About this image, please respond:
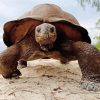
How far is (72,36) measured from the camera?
4.65 meters

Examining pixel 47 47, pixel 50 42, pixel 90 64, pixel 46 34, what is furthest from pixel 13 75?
pixel 90 64

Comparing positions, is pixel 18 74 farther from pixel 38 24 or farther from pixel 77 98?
pixel 77 98

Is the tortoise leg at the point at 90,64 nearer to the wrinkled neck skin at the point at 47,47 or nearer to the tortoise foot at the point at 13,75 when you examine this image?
the wrinkled neck skin at the point at 47,47

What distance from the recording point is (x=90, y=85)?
389 centimetres

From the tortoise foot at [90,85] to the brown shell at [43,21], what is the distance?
2.57 ft

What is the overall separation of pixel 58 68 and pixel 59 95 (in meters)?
1.52

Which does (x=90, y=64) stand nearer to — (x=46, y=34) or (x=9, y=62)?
(x=46, y=34)

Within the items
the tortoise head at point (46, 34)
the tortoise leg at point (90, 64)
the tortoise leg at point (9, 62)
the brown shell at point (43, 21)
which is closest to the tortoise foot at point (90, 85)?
the tortoise leg at point (90, 64)

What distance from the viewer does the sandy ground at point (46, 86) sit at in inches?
139

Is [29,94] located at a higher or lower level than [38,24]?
lower

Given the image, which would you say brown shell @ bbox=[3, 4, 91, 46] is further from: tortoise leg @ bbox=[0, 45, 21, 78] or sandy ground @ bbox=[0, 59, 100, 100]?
sandy ground @ bbox=[0, 59, 100, 100]

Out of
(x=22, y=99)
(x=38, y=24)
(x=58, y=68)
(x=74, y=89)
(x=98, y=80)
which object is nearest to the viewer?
(x=22, y=99)

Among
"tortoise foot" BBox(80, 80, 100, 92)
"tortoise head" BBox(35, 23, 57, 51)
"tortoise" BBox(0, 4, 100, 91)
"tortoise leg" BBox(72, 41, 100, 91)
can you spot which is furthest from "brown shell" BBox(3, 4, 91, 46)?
"tortoise foot" BBox(80, 80, 100, 92)

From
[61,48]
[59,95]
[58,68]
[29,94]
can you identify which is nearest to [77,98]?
[59,95]
